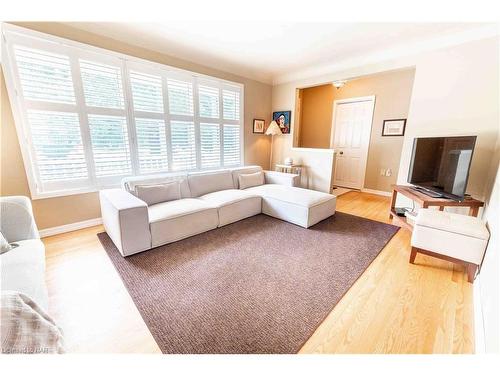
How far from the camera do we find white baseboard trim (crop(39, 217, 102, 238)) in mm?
2422

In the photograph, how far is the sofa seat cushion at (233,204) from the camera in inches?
105

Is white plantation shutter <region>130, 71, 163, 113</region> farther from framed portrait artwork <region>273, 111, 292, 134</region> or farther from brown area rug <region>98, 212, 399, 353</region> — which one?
framed portrait artwork <region>273, 111, 292, 134</region>

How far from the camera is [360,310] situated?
1.43 meters

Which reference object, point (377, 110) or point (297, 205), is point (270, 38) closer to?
point (297, 205)

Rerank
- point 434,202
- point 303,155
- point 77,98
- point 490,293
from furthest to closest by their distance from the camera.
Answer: point 303,155, point 77,98, point 434,202, point 490,293

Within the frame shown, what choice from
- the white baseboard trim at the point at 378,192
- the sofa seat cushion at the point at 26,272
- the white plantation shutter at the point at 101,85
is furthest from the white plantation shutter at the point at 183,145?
the white baseboard trim at the point at 378,192

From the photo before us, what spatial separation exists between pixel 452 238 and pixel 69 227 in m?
4.00

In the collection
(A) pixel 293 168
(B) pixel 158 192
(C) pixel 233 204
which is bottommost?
(C) pixel 233 204

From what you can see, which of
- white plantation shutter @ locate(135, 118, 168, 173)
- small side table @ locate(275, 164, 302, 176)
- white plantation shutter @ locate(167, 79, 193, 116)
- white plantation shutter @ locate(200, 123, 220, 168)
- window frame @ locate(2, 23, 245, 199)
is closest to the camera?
window frame @ locate(2, 23, 245, 199)

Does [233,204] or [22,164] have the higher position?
[22,164]

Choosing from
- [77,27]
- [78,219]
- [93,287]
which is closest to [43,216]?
[78,219]

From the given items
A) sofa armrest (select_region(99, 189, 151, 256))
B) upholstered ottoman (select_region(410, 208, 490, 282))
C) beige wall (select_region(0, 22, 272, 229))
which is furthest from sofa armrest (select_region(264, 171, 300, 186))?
sofa armrest (select_region(99, 189, 151, 256))

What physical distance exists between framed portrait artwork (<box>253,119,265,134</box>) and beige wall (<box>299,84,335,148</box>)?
1.50m

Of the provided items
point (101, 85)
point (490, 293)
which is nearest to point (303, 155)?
point (490, 293)
